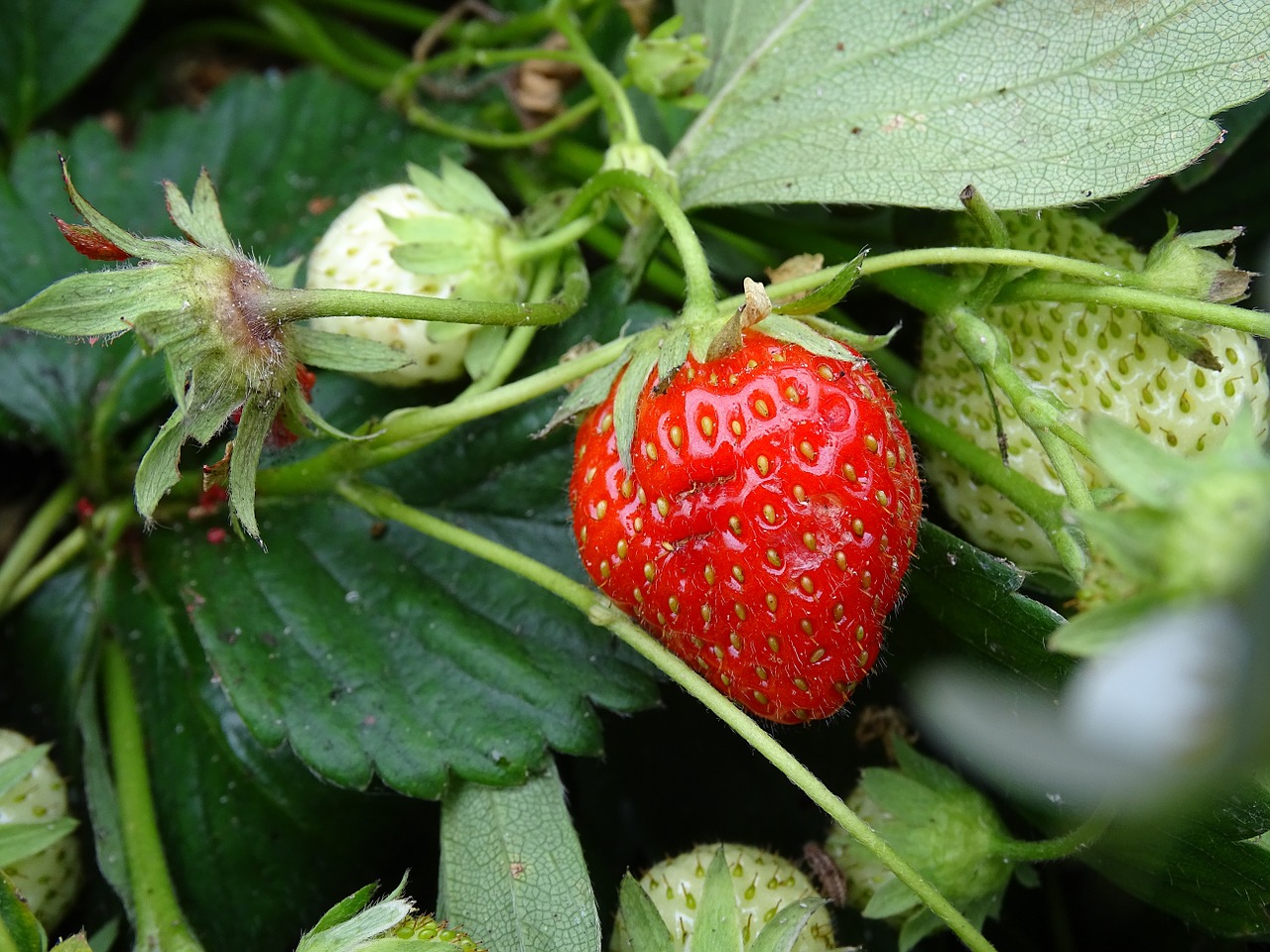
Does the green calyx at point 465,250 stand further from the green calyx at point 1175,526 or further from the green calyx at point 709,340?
the green calyx at point 1175,526

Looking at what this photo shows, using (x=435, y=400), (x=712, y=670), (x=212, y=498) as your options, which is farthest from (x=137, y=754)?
(x=712, y=670)

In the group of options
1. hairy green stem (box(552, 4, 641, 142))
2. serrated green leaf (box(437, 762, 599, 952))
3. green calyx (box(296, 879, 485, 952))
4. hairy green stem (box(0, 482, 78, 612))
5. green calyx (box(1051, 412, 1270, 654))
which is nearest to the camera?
green calyx (box(1051, 412, 1270, 654))

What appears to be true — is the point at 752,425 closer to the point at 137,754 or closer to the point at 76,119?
the point at 137,754

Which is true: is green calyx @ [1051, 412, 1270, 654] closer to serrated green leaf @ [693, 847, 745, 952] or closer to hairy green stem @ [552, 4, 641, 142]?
serrated green leaf @ [693, 847, 745, 952]

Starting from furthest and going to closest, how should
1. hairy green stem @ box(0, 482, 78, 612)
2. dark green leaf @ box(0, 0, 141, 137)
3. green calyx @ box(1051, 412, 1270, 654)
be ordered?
dark green leaf @ box(0, 0, 141, 137) → hairy green stem @ box(0, 482, 78, 612) → green calyx @ box(1051, 412, 1270, 654)

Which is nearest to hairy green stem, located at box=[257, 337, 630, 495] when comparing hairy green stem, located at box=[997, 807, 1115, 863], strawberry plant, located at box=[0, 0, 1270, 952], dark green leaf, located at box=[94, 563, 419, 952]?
strawberry plant, located at box=[0, 0, 1270, 952]

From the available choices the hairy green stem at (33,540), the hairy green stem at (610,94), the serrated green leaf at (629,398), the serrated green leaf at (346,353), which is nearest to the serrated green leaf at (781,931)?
the serrated green leaf at (629,398)

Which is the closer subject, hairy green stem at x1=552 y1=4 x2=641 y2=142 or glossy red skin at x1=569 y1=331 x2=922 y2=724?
glossy red skin at x1=569 y1=331 x2=922 y2=724
